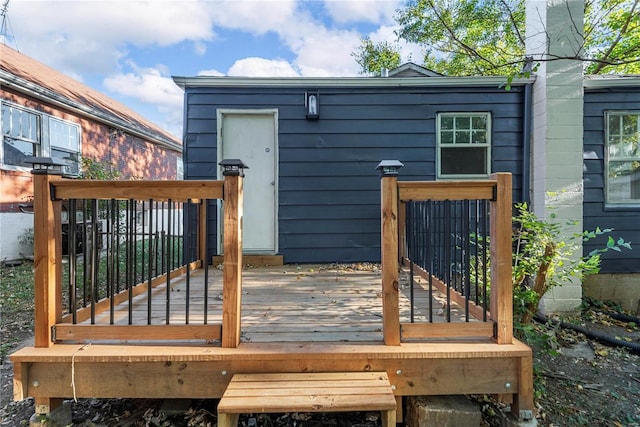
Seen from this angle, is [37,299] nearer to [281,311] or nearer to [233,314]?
[233,314]

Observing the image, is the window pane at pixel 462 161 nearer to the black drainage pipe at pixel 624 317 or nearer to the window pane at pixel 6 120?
the black drainage pipe at pixel 624 317

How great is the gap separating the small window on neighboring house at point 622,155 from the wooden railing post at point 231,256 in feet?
16.7

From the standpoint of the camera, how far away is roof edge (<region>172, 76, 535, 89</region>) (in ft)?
14.1

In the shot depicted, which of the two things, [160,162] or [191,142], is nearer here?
[191,142]

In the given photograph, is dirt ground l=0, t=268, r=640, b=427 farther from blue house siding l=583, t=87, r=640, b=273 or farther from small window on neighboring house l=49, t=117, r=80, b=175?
small window on neighboring house l=49, t=117, r=80, b=175

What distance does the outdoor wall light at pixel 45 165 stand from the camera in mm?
1760

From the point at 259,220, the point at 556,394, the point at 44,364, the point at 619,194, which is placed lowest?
the point at 556,394

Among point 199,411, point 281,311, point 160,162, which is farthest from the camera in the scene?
point 160,162

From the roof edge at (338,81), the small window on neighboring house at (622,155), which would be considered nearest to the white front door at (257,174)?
the roof edge at (338,81)

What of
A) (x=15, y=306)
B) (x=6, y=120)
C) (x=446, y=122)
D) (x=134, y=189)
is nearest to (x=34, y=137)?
(x=6, y=120)

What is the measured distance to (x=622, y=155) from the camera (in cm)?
462

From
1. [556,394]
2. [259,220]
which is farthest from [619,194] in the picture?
[259,220]

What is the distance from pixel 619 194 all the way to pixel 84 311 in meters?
6.16

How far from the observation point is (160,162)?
1154 cm
